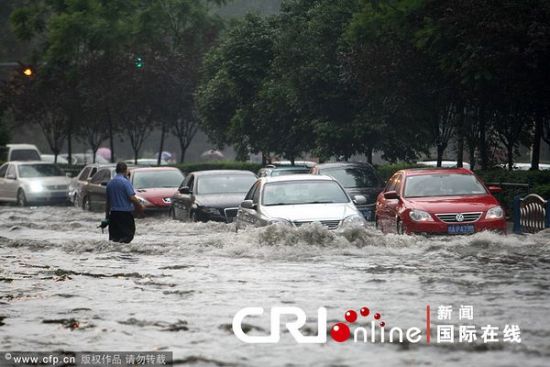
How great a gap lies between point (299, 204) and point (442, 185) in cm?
363

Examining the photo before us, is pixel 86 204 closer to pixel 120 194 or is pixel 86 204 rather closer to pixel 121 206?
pixel 121 206

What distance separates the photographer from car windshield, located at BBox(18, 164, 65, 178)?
4378 cm

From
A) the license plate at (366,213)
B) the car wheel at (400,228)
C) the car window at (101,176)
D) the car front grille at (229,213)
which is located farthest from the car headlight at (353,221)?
the car window at (101,176)

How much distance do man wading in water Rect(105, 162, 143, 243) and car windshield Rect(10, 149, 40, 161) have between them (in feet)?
118

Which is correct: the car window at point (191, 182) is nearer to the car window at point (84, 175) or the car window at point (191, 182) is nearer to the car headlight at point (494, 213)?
the car headlight at point (494, 213)

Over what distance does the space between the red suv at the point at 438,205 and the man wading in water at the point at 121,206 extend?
16.3ft

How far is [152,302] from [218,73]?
35.6m

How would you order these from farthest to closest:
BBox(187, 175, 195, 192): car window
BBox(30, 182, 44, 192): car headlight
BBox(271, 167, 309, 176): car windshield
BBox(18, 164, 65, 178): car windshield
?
BBox(18, 164, 65, 178): car windshield
BBox(30, 182, 44, 192): car headlight
BBox(271, 167, 309, 176): car windshield
BBox(187, 175, 195, 192): car window

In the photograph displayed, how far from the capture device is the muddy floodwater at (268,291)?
9.30 meters

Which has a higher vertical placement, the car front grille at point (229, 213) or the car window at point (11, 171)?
the car window at point (11, 171)

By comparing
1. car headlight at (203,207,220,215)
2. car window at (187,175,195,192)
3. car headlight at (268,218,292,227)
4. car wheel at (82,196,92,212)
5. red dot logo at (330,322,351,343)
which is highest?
car window at (187,175,195,192)

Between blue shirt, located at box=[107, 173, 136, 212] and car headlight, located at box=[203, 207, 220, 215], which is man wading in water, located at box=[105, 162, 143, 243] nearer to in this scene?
blue shirt, located at box=[107, 173, 136, 212]

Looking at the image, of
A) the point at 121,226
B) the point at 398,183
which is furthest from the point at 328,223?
the point at 398,183

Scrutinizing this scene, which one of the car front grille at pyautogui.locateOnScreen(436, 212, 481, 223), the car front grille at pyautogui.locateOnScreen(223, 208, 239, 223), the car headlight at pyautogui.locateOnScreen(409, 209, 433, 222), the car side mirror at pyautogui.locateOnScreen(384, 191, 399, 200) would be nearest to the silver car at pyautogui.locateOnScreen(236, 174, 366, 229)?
the car headlight at pyautogui.locateOnScreen(409, 209, 433, 222)
